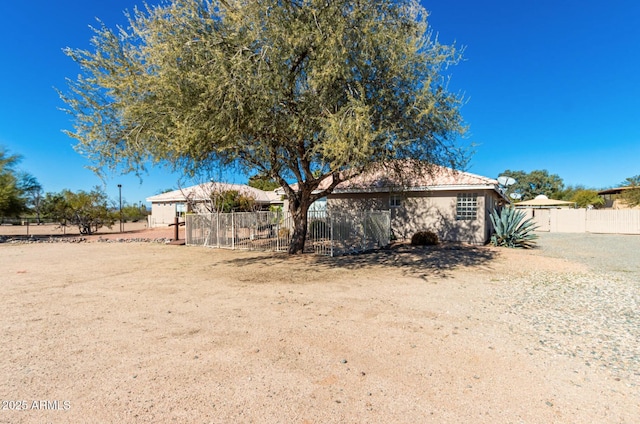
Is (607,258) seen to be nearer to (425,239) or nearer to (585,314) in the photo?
(425,239)

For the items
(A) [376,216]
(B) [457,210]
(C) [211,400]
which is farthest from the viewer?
(B) [457,210]

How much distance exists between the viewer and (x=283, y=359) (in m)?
3.84

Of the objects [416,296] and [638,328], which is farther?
[416,296]

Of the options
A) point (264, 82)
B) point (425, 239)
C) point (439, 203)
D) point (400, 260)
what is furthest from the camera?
point (439, 203)

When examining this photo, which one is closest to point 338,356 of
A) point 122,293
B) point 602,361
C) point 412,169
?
point 602,361

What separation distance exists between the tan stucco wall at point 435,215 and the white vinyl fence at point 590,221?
10.4 m

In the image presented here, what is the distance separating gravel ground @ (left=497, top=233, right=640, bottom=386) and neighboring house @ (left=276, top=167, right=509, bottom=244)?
21.6 feet

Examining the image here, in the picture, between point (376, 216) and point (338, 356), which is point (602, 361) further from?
point (376, 216)

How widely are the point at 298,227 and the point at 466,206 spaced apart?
28.6 ft

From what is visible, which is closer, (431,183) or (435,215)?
(431,183)

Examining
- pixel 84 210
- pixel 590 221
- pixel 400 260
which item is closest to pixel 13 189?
pixel 84 210

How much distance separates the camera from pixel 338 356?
3936 mm

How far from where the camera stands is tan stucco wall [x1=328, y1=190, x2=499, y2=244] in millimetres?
16422

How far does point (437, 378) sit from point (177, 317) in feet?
12.7
